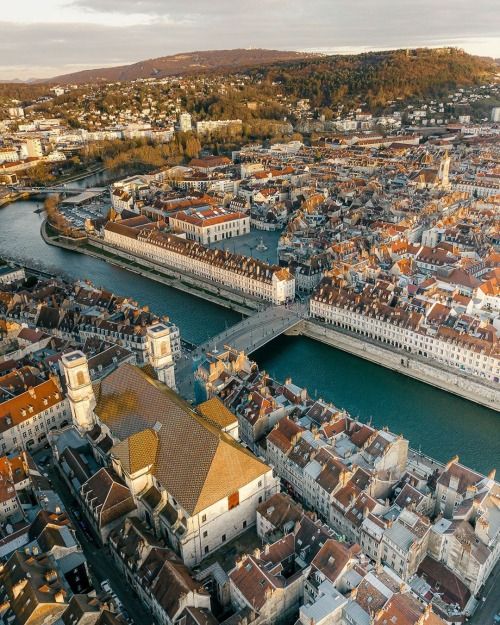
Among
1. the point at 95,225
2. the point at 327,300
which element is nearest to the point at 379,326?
the point at 327,300

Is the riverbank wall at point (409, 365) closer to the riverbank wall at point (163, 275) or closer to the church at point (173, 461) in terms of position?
the riverbank wall at point (163, 275)

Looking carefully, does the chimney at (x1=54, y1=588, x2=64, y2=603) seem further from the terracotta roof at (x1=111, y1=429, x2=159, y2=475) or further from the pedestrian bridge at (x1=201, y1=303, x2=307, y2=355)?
the pedestrian bridge at (x1=201, y1=303, x2=307, y2=355)

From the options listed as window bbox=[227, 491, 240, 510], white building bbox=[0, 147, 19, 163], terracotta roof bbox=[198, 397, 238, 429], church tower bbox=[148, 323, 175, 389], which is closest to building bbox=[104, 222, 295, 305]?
church tower bbox=[148, 323, 175, 389]

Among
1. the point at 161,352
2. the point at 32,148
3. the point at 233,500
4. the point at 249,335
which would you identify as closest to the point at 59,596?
the point at 233,500

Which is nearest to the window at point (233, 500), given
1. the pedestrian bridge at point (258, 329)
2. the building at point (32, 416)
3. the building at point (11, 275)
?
the building at point (32, 416)

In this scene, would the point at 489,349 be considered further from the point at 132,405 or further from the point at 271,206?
the point at 271,206

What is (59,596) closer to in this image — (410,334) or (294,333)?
(410,334)
